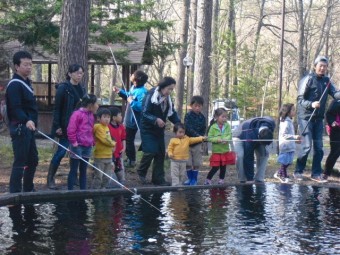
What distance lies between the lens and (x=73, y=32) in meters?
11.0

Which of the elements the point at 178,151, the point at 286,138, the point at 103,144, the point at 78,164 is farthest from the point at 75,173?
the point at 286,138

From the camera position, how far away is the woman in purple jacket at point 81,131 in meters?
8.70

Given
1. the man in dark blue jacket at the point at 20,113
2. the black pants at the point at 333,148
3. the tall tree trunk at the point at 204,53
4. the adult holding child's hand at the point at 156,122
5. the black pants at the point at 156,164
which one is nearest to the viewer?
the man in dark blue jacket at the point at 20,113

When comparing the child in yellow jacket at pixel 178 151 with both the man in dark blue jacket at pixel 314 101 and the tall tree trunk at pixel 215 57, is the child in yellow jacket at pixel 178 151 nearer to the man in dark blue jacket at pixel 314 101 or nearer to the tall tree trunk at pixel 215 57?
the man in dark blue jacket at pixel 314 101

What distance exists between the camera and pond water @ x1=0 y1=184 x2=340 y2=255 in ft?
18.3

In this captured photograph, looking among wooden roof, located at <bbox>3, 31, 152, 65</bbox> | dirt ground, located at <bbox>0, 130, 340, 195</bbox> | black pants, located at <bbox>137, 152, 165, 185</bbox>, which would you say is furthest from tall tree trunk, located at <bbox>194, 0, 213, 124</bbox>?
black pants, located at <bbox>137, 152, 165, 185</bbox>

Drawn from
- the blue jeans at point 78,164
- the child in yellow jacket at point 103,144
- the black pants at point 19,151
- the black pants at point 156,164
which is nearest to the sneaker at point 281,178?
the black pants at point 156,164

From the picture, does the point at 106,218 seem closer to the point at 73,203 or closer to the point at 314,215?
the point at 73,203

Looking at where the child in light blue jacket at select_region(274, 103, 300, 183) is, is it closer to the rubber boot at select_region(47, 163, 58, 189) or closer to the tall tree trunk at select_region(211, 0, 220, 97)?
the rubber boot at select_region(47, 163, 58, 189)

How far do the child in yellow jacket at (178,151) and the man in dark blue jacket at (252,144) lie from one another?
2.15 feet

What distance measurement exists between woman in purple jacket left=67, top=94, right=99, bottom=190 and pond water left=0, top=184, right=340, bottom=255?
1233 millimetres

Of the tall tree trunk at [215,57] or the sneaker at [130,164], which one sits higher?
the tall tree trunk at [215,57]

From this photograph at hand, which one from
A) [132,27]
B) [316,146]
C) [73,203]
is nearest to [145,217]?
[73,203]

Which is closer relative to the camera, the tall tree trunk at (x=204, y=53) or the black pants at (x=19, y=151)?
the black pants at (x=19, y=151)
